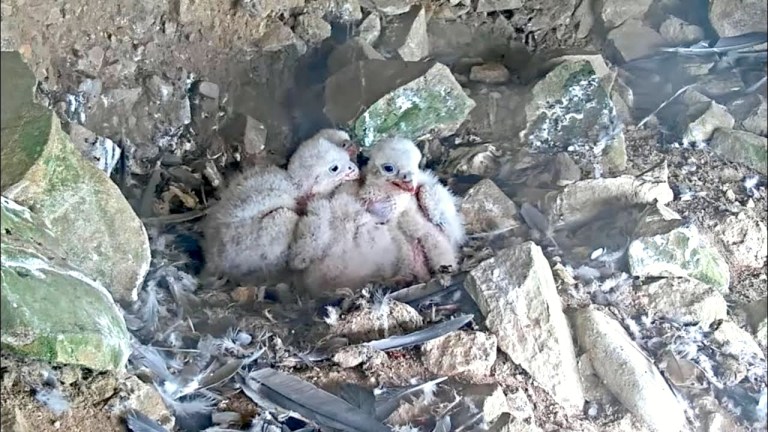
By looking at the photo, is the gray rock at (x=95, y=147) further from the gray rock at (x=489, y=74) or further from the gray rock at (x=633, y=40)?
the gray rock at (x=633, y=40)

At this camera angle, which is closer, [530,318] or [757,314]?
[530,318]

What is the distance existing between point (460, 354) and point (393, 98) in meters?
0.71

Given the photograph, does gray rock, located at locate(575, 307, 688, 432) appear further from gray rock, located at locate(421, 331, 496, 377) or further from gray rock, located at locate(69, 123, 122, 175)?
gray rock, located at locate(69, 123, 122, 175)

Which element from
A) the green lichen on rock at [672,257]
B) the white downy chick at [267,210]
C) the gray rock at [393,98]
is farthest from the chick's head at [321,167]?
the green lichen on rock at [672,257]

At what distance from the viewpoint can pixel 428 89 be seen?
81.7 inches

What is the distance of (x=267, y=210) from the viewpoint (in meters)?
1.88

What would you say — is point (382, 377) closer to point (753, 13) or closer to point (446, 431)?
point (446, 431)

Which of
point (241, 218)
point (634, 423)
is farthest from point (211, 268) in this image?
point (634, 423)

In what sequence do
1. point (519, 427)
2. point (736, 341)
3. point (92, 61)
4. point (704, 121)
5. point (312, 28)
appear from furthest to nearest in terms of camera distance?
point (312, 28) → point (704, 121) → point (92, 61) → point (736, 341) → point (519, 427)

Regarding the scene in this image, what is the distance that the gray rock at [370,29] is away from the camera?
86.1 inches

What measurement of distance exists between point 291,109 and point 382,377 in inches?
34.2

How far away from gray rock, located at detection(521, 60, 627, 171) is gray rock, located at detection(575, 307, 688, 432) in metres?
0.54

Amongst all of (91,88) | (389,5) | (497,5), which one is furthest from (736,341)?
(91,88)

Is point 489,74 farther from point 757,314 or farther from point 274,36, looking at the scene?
point 757,314
